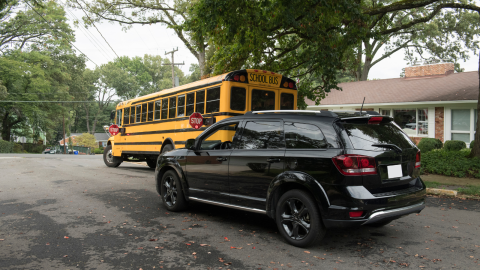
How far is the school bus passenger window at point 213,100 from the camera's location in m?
10.3

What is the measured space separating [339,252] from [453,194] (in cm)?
576

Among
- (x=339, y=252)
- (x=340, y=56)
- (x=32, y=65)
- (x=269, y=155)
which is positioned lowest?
(x=339, y=252)

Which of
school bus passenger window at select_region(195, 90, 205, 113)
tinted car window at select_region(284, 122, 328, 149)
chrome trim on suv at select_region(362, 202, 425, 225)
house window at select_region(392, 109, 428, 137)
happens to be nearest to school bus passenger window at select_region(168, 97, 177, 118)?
school bus passenger window at select_region(195, 90, 205, 113)

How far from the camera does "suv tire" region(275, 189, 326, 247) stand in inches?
173

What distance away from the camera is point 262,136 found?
17.2ft

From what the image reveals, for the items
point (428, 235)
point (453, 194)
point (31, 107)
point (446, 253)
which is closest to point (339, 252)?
point (446, 253)

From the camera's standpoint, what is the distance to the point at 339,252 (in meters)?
4.44

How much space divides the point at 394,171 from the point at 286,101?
671 centimetres

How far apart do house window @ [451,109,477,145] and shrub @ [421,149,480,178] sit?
355 inches

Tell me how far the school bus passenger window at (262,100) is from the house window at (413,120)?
1326 cm

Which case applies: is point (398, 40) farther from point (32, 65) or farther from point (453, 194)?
point (32, 65)

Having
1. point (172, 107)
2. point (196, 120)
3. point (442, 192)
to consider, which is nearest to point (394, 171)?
point (442, 192)

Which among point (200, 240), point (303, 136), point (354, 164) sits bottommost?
point (200, 240)

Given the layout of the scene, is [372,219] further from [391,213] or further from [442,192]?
[442,192]
